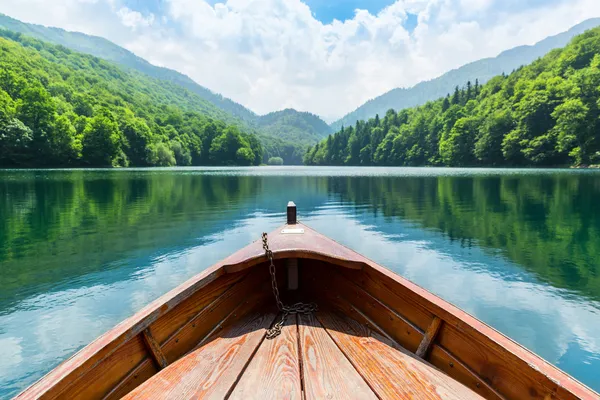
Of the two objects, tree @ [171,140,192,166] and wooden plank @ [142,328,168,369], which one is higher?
tree @ [171,140,192,166]

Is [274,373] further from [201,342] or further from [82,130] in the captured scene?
[82,130]

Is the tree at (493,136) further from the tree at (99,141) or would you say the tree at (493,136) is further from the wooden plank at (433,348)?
the wooden plank at (433,348)

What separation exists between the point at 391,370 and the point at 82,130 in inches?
3487

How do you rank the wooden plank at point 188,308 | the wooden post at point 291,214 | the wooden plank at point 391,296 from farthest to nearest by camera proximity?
the wooden post at point 291,214 → the wooden plank at point 391,296 → the wooden plank at point 188,308

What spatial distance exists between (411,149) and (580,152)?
59004 mm

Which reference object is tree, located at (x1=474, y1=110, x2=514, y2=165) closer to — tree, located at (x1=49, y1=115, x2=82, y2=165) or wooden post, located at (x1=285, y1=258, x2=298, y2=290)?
wooden post, located at (x1=285, y1=258, x2=298, y2=290)

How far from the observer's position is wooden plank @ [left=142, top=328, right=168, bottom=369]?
9.51 ft

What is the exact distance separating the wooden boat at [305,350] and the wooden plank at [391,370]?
0.03ft

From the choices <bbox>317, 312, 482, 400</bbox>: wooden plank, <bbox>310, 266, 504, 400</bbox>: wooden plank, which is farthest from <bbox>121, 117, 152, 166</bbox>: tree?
<bbox>317, 312, 482, 400</bbox>: wooden plank

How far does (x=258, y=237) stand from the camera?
13.8 m

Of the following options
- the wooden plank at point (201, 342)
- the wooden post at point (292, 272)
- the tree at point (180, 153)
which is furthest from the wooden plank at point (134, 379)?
the tree at point (180, 153)

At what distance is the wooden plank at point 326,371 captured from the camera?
2625mm

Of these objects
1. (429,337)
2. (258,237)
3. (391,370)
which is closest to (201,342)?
(391,370)

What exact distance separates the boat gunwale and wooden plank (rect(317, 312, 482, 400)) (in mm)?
441
